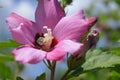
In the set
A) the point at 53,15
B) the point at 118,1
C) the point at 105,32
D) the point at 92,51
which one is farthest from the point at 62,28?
the point at 105,32

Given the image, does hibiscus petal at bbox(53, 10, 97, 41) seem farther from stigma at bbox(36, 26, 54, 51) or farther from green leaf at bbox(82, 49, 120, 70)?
green leaf at bbox(82, 49, 120, 70)

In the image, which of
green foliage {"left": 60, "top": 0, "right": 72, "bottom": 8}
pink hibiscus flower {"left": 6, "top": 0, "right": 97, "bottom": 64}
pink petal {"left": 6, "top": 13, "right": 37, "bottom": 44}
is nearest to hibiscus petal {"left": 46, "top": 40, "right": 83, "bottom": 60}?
pink hibiscus flower {"left": 6, "top": 0, "right": 97, "bottom": 64}

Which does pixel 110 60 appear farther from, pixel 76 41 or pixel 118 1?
pixel 118 1

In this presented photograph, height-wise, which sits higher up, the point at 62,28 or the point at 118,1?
the point at 62,28

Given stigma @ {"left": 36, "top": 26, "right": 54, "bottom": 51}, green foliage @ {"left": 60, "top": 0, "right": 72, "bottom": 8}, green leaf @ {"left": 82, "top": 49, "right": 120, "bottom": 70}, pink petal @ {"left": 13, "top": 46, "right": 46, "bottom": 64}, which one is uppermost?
green foliage @ {"left": 60, "top": 0, "right": 72, "bottom": 8}

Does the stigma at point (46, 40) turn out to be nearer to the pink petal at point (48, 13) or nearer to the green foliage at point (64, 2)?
the pink petal at point (48, 13)
